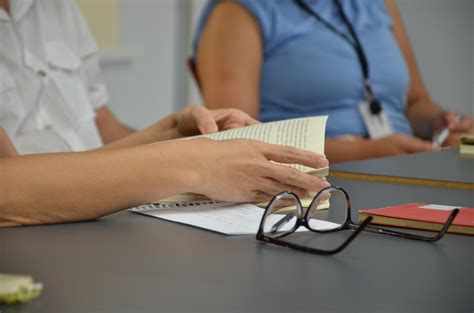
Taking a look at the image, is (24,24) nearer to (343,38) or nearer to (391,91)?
(343,38)

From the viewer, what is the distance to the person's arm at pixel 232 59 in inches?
83.0

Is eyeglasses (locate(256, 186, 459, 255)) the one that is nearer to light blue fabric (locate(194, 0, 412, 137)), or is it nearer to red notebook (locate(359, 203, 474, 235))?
red notebook (locate(359, 203, 474, 235))

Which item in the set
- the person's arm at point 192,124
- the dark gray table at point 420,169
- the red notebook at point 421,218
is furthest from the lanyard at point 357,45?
the red notebook at point 421,218

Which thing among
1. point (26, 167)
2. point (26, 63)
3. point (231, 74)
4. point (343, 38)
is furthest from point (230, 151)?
point (343, 38)

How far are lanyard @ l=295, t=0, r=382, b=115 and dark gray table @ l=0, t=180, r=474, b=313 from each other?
53.7 inches

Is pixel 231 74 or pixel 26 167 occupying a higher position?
pixel 26 167

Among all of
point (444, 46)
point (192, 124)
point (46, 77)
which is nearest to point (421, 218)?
point (192, 124)

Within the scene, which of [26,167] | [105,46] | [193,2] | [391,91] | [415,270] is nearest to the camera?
[415,270]

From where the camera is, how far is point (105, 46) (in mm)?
3459

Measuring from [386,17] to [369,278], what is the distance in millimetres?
1848

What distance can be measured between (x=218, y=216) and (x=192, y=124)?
0.31 meters

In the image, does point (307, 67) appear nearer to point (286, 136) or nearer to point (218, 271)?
point (286, 136)

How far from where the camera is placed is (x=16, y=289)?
566mm

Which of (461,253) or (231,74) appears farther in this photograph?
(231,74)
